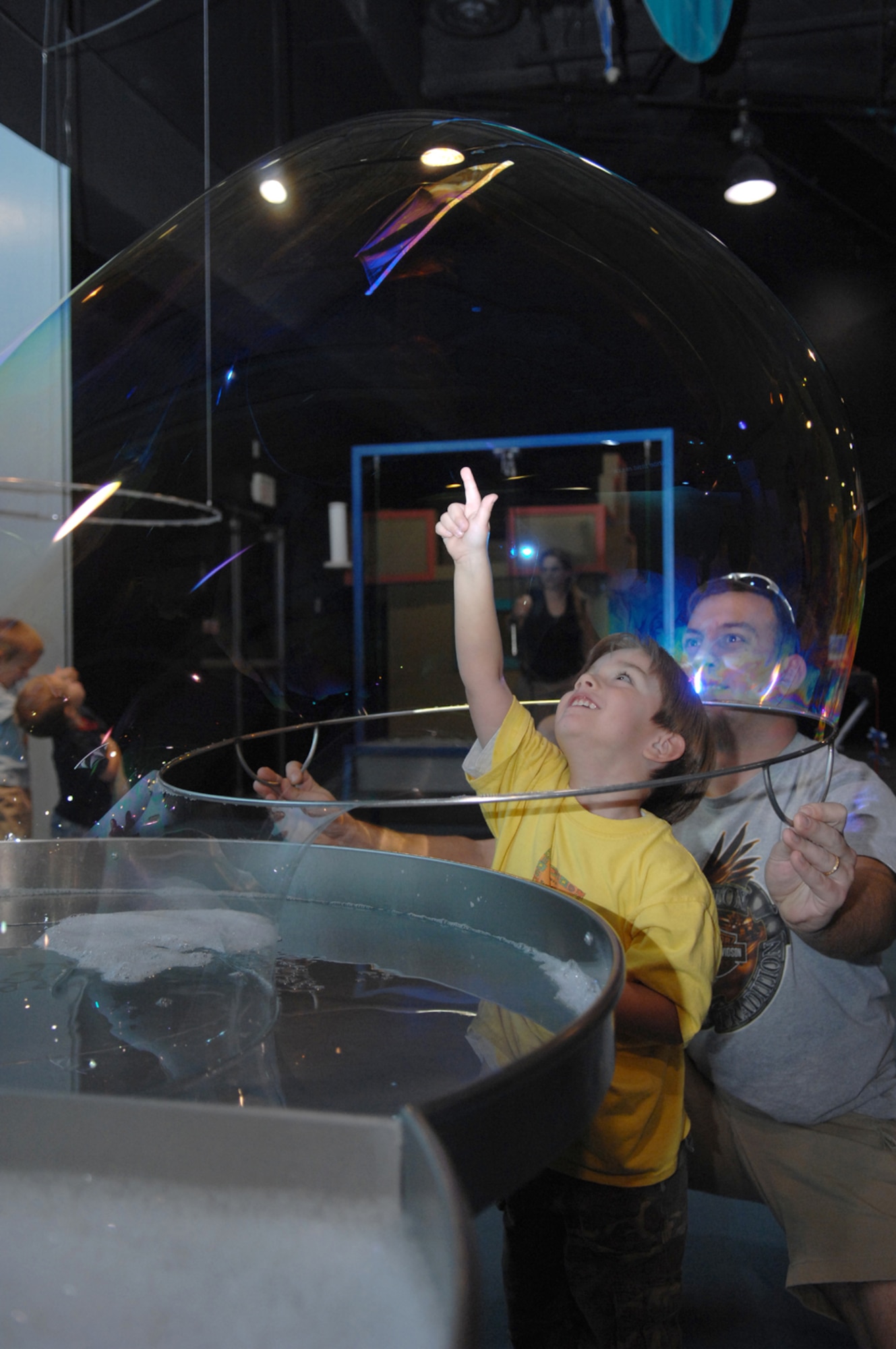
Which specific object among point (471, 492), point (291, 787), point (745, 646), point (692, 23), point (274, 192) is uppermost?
point (692, 23)

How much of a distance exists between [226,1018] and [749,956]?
0.62m

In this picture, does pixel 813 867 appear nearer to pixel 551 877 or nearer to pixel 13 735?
pixel 551 877

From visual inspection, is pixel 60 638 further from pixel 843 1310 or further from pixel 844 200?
pixel 844 200

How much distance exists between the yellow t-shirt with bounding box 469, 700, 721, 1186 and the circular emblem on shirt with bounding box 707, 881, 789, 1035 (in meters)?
0.18

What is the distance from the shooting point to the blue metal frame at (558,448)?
678 millimetres

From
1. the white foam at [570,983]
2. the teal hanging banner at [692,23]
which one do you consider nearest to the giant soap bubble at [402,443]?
the white foam at [570,983]

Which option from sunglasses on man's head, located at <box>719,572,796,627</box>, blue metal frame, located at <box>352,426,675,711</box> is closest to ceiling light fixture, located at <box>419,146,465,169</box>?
blue metal frame, located at <box>352,426,675,711</box>

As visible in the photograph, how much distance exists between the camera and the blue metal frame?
0.68m

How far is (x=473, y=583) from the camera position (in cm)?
68

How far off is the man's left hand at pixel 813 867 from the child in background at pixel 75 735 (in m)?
0.56

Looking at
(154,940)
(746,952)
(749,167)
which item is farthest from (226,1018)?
(749,167)

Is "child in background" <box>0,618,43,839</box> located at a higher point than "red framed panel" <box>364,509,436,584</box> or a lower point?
lower

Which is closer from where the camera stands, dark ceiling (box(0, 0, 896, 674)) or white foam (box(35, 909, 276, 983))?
white foam (box(35, 909, 276, 983))

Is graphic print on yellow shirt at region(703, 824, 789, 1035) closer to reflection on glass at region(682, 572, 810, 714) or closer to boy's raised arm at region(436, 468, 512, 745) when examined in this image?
reflection on glass at region(682, 572, 810, 714)
